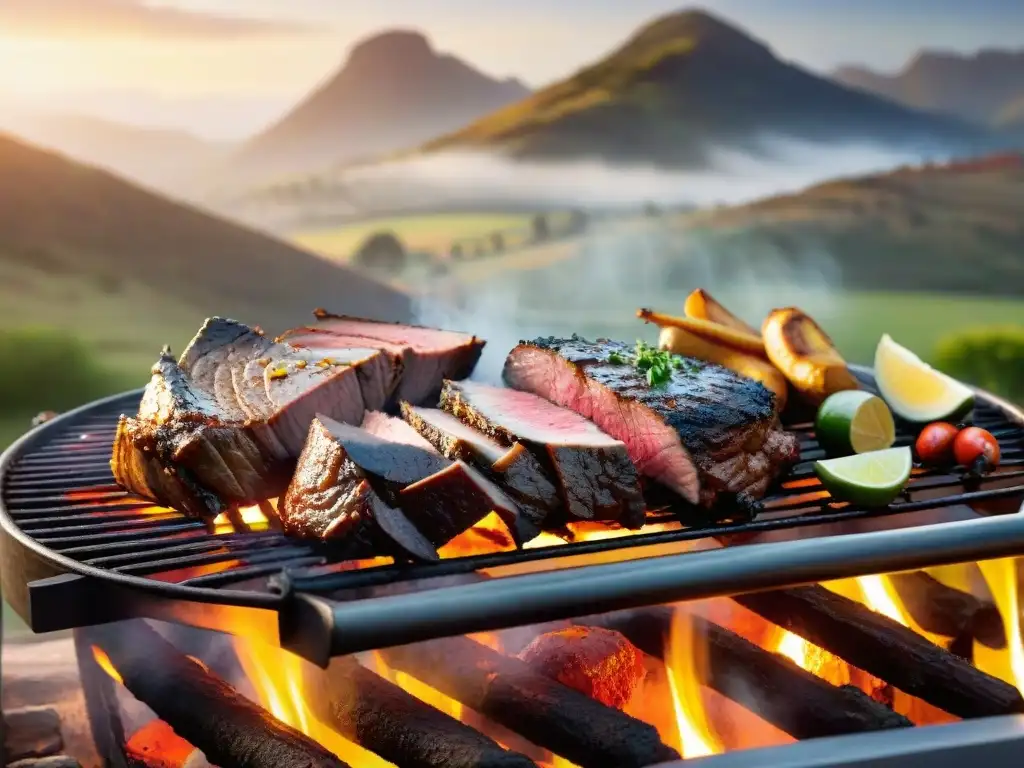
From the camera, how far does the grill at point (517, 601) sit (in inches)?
90.4

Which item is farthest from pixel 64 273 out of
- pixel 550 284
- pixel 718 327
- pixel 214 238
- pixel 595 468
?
pixel 595 468

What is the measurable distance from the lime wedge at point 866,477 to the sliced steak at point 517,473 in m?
Answer: 0.91

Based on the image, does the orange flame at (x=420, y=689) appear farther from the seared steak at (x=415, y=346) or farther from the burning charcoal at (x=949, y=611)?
Answer: the burning charcoal at (x=949, y=611)

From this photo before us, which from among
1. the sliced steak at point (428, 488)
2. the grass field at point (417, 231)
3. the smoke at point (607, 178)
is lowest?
the sliced steak at point (428, 488)

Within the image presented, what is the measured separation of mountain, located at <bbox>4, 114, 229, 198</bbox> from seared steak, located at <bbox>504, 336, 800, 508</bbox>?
625cm

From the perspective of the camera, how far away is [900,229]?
34.2 ft

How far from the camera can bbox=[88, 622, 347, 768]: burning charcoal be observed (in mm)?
2605

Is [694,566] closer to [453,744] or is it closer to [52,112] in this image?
[453,744]

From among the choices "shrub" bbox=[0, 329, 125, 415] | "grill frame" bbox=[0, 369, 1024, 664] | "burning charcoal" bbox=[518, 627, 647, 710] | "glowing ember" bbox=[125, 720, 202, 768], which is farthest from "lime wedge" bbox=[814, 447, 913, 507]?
"shrub" bbox=[0, 329, 125, 415]

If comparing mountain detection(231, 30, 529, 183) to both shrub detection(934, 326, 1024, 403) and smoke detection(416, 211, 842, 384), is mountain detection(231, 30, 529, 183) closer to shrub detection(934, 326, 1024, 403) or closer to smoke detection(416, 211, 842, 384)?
smoke detection(416, 211, 842, 384)

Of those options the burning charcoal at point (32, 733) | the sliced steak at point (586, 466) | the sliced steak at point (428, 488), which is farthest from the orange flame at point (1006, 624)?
the burning charcoal at point (32, 733)

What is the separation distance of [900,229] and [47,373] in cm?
814

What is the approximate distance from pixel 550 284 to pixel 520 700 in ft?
23.0

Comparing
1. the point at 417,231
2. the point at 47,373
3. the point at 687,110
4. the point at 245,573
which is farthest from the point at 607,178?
the point at 245,573
